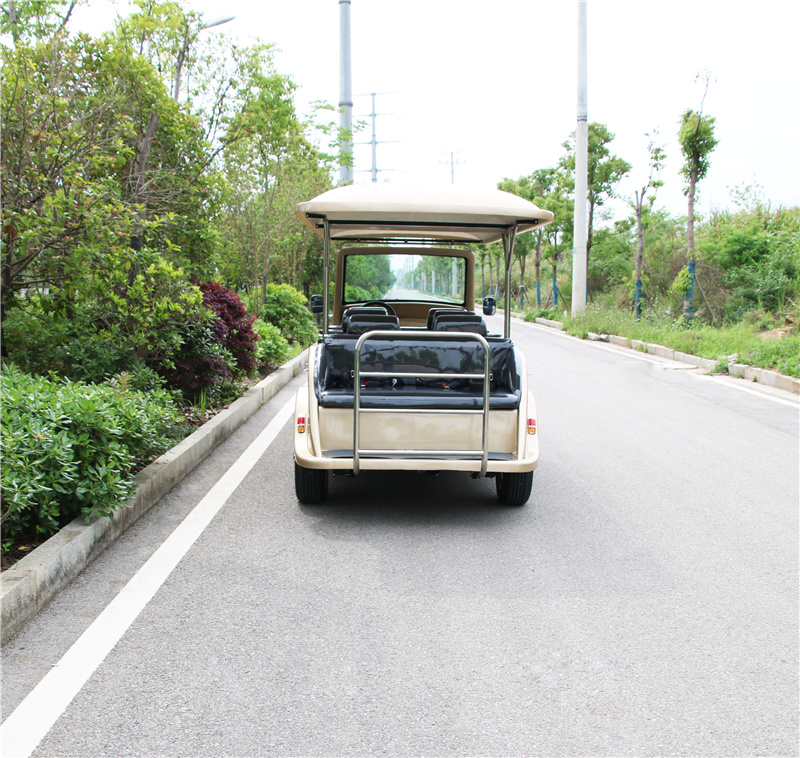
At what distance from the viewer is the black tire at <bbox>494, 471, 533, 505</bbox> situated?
214 inches

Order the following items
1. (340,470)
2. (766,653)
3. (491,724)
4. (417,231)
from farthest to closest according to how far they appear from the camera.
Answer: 1. (417,231)
2. (340,470)
3. (766,653)
4. (491,724)

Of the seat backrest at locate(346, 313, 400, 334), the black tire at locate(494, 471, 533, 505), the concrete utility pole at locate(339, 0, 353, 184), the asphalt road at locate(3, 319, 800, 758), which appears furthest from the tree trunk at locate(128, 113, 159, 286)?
the concrete utility pole at locate(339, 0, 353, 184)

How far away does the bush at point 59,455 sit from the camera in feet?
13.6

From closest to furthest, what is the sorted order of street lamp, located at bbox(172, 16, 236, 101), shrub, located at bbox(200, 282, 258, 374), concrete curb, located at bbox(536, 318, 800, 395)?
shrub, located at bbox(200, 282, 258, 374) < street lamp, located at bbox(172, 16, 236, 101) < concrete curb, located at bbox(536, 318, 800, 395)

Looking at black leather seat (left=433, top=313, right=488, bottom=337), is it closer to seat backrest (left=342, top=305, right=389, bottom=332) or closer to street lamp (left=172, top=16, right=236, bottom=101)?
seat backrest (left=342, top=305, right=389, bottom=332)

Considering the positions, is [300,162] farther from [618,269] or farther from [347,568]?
[618,269]

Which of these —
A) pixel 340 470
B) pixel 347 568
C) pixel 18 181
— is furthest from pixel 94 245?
pixel 347 568

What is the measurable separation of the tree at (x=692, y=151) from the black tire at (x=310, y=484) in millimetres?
15865

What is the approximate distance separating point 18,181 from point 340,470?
11.3 feet

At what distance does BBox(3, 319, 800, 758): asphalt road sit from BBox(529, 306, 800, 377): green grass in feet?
24.1

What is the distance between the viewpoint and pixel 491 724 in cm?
283

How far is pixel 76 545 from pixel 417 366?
98.8 inches

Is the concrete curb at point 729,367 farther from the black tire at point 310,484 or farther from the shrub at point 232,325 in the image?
the black tire at point 310,484

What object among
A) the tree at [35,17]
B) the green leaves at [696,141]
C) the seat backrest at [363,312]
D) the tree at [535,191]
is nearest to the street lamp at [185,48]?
the tree at [35,17]
